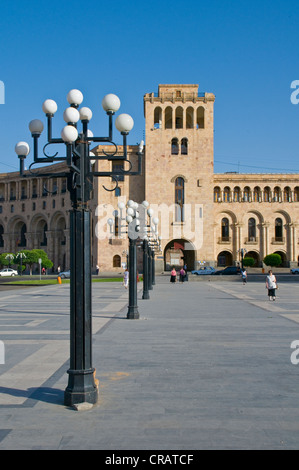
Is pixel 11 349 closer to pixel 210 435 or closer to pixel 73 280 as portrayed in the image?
pixel 73 280

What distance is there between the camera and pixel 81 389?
5.57m

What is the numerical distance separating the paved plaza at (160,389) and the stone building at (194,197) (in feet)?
147

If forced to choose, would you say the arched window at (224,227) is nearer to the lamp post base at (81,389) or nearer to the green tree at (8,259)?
the green tree at (8,259)

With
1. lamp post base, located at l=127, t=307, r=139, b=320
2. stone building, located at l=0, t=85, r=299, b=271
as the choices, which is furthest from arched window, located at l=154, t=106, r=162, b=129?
lamp post base, located at l=127, t=307, r=139, b=320

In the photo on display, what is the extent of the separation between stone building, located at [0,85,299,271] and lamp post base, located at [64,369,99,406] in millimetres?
49163

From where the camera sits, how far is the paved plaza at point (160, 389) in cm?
450

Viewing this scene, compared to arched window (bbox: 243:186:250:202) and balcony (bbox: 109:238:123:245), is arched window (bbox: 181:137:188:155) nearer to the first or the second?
arched window (bbox: 243:186:250:202)

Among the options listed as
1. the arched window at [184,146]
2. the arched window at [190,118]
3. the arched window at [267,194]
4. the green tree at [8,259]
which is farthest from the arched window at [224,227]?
the green tree at [8,259]

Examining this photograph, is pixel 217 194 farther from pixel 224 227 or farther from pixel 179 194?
pixel 179 194

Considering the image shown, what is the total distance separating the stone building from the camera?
2243 inches

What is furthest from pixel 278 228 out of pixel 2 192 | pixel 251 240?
pixel 2 192

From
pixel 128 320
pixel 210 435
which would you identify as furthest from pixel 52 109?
pixel 128 320

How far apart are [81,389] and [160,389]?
109 centimetres
